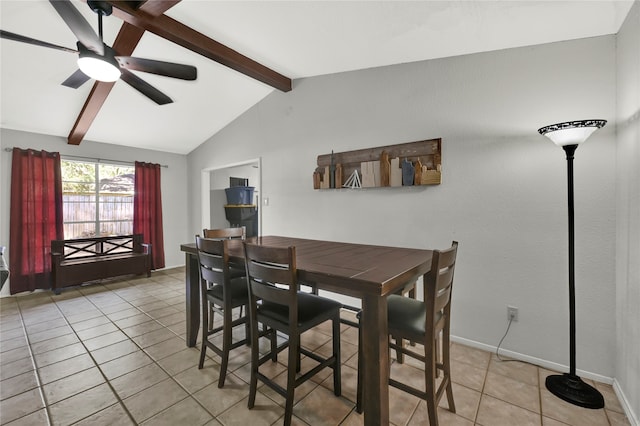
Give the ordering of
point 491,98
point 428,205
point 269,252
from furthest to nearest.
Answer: point 428,205 → point 491,98 → point 269,252

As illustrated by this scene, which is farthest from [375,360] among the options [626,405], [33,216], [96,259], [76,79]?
[33,216]

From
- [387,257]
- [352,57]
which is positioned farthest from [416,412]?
[352,57]

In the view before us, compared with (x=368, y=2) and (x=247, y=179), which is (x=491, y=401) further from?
(x=247, y=179)

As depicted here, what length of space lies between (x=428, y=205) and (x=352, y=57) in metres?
1.60

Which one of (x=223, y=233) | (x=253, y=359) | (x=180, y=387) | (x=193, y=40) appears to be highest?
(x=193, y=40)

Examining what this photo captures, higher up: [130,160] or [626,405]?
[130,160]

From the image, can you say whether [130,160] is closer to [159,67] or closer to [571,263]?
[159,67]

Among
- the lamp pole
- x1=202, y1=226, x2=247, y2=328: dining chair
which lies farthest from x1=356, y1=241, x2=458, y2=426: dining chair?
x1=202, y1=226, x2=247, y2=328: dining chair

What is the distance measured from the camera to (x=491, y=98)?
2.15 meters

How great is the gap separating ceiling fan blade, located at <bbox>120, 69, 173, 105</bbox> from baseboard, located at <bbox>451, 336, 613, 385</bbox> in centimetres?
348

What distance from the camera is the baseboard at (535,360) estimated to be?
183cm

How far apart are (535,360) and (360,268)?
1736 mm

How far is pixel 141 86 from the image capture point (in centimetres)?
244

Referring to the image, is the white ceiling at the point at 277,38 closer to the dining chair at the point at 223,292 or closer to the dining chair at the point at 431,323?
the dining chair at the point at 431,323
